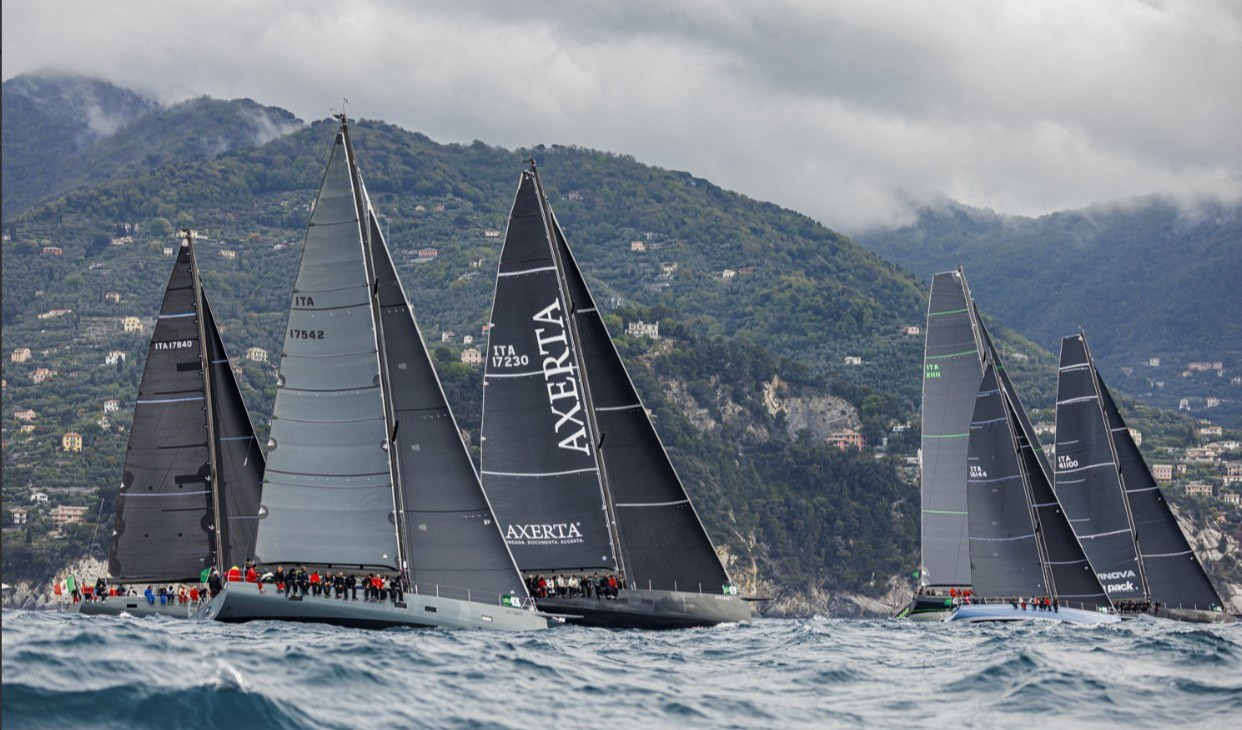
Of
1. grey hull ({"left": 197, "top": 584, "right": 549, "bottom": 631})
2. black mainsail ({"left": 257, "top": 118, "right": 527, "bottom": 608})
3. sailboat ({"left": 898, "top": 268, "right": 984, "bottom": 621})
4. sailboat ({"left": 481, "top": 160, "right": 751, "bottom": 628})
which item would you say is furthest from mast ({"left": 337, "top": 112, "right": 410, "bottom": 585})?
sailboat ({"left": 898, "top": 268, "right": 984, "bottom": 621})

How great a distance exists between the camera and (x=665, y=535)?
36.8m

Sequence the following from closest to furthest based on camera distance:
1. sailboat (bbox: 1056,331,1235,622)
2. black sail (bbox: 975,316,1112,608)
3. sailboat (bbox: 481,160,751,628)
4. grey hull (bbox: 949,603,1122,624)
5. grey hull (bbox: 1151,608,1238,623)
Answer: sailboat (bbox: 481,160,751,628)
grey hull (bbox: 949,603,1122,624)
black sail (bbox: 975,316,1112,608)
sailboat (bbox: 1056,331,1235,622)
grey hull (bbox: 1151,608,1238,623)

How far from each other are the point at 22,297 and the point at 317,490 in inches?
6045

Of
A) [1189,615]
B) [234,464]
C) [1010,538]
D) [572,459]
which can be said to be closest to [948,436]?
[1010,538]

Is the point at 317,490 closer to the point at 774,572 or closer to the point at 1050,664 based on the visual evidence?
the point at 1050,664

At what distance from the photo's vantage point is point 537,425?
122ft

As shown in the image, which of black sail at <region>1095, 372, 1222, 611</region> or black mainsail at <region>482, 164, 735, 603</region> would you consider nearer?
black mainsail at <region>482, 164, 735, 603</region>

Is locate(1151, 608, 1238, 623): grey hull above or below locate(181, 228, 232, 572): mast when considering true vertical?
below

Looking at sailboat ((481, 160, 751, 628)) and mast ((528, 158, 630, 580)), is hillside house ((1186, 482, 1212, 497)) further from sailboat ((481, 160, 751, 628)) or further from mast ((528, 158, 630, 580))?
mast ((528, 158, 630, 580))

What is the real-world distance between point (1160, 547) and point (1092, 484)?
11.5ft

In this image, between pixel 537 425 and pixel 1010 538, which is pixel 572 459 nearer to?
pixel 537 425

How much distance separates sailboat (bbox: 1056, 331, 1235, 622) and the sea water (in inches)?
875

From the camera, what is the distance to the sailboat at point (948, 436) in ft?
171

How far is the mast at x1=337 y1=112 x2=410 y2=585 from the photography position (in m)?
31.8
